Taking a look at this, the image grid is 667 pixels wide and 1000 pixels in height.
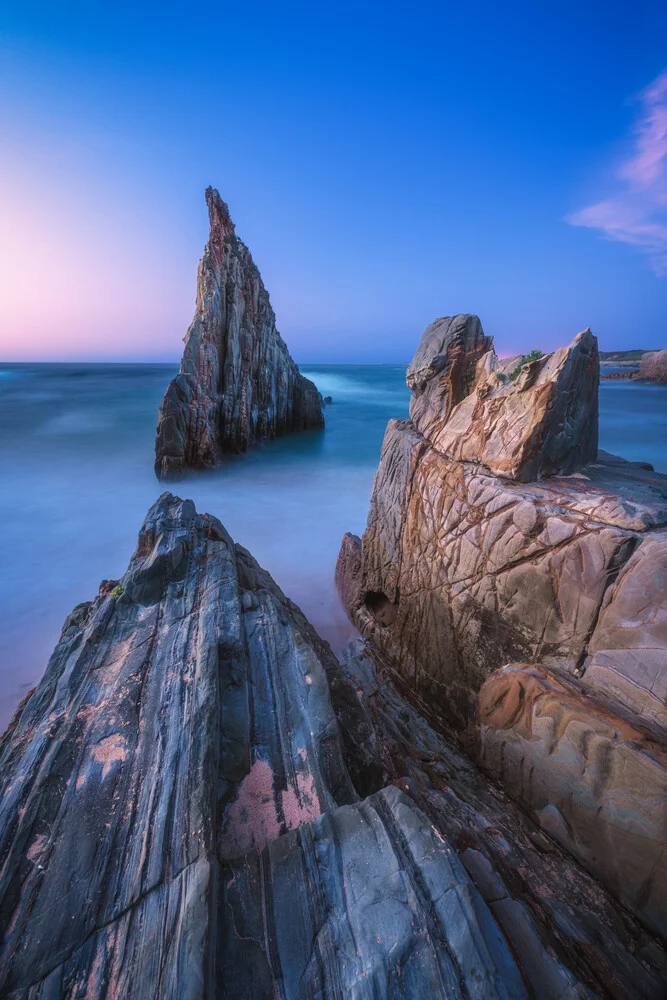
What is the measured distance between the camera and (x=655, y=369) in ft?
129

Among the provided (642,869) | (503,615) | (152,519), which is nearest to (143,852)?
(642,869)

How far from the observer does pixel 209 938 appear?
89.8 inches

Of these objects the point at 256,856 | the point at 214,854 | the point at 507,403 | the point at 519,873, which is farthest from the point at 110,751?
the point at 507,403

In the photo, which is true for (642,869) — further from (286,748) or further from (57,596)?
(57,596)

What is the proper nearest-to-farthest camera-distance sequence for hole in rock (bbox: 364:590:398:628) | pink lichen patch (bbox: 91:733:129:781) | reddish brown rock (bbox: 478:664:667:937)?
reddish brown rock (bbox: 478:664:667:937), pink lichen patch (bbox: 91:733:129:781), hole in rock (bbox: 364:590:398:628)

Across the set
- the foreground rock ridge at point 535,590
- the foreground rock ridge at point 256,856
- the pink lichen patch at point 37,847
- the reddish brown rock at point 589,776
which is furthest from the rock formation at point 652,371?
the pink lichen patch at point 37,847

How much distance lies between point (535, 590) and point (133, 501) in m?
15.2

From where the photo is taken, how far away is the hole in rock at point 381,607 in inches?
317

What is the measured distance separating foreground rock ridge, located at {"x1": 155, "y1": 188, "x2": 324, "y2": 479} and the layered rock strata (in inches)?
613

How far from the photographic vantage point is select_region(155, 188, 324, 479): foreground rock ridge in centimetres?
1847

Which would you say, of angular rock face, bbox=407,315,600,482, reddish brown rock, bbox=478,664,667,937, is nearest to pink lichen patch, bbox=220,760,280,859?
reddish brown rock, bbox=478,664,667,937

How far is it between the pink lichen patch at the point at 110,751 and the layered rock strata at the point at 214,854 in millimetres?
11

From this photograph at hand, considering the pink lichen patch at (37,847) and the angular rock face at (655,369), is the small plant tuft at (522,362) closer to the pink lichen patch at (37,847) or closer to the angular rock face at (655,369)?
the pink lichen patch at (37,847)

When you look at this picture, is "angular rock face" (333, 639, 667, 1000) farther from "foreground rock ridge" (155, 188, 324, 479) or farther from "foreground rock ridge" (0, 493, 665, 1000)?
"foreground rock ridge" (155, 188, 324, 479)
